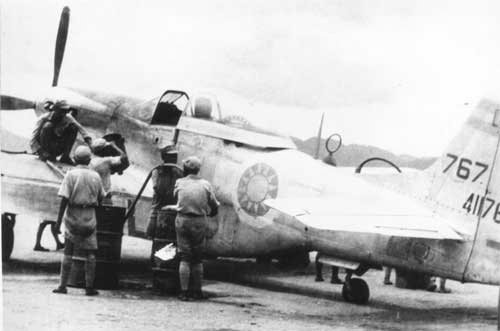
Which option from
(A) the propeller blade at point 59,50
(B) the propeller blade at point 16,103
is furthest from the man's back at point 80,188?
(A) the propeller blade at point 59,50

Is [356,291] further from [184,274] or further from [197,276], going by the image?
[184,274]

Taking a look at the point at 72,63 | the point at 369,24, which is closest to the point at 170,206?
the point at 369,24

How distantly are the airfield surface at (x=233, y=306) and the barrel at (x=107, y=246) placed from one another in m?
0.20

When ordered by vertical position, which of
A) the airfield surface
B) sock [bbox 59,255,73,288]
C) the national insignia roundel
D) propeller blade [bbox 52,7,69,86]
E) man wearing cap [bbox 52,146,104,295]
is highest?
propeller blade [bbox 52,7,69,86]

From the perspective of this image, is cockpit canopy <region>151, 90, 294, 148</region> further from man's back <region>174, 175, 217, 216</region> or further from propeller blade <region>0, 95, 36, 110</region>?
propeller blade <region>0, 95, 36, 110</region>

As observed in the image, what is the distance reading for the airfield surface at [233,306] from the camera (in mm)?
6207

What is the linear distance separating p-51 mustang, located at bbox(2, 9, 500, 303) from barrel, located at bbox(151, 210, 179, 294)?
33.7 inches

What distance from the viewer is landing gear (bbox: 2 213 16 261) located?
9420 mm

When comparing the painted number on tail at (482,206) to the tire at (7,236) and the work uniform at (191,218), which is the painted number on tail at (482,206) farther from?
the tire at (7,236)

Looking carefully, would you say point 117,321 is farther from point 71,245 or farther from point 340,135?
point 340,135

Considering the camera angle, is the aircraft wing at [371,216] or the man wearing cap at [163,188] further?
the man wearing cap at [163,188]

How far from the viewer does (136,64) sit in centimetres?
1020

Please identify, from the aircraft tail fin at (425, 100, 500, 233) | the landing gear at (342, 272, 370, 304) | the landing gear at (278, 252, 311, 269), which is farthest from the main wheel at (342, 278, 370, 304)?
the aircraft tail fin at (425, 100, 500, 233)

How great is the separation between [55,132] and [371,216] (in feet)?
14.7
